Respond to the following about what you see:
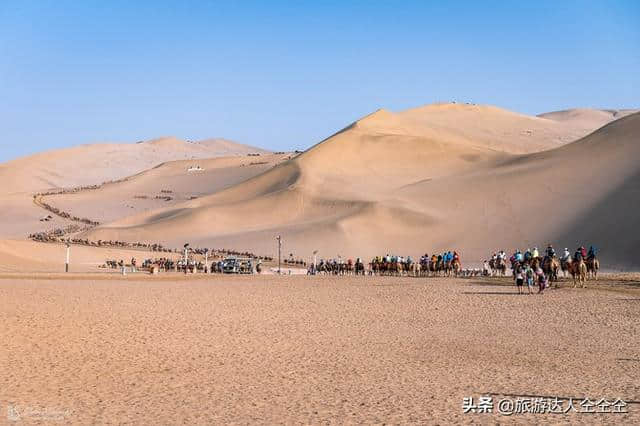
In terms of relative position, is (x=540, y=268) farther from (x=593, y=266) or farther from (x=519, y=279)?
(x=593, y=266)

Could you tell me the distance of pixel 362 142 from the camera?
105062 mm

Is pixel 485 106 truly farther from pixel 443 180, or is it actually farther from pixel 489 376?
pixel 489 376

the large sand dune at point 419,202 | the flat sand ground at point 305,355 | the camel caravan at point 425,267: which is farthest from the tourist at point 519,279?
the large sand dune at point 419,202

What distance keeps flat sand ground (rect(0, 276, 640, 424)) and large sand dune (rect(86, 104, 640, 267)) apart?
1211 inches

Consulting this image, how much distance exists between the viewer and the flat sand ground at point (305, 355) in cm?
1227

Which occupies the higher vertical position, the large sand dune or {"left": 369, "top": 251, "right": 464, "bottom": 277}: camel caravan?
the large sand dune

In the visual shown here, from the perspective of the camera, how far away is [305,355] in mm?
17125

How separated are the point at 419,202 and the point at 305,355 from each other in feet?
195

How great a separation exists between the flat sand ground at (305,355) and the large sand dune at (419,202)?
3075 cm

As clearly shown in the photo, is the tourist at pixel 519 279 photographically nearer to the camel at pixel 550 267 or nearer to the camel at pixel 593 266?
the camel at pixel 550 267

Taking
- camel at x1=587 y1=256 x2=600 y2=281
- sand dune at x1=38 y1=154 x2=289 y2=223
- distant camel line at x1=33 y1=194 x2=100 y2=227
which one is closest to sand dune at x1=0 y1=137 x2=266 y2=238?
distant camel line at x1=33 y1=194 x2=100 y2=227

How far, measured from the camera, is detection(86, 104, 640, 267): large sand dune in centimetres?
6350

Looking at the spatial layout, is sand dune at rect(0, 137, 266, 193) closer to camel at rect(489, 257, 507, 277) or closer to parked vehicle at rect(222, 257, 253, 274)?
parked vehicle at rect(222, 257, 253, 274)

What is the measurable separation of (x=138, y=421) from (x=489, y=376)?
20.0ft
